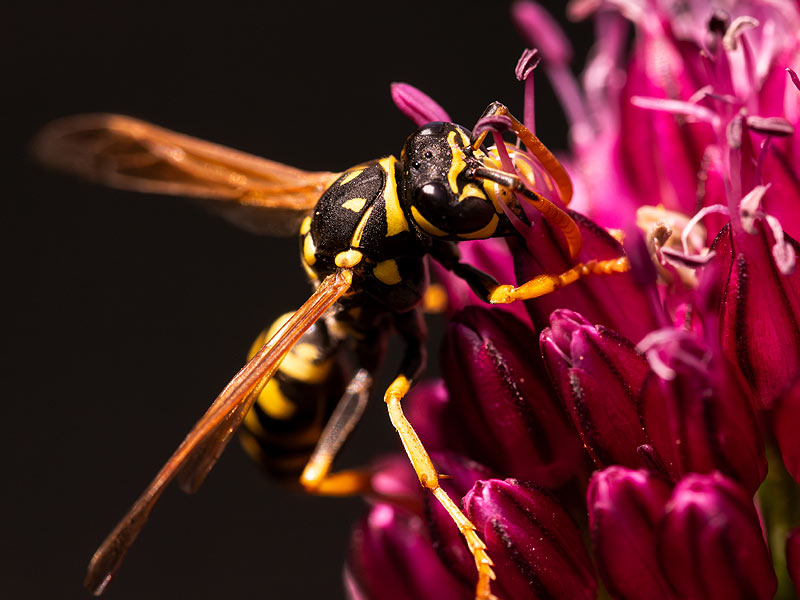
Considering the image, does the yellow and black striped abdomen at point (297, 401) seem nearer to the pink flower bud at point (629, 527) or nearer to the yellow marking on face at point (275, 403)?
the yellow marking on face at point (275, 403)

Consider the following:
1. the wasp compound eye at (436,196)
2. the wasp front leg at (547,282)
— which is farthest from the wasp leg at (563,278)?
the wasp compound eye at (436,196)

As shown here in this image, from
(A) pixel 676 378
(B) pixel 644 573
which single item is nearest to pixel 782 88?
(A) pixel 676 378

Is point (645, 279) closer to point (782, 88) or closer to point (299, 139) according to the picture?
point (782, 88)

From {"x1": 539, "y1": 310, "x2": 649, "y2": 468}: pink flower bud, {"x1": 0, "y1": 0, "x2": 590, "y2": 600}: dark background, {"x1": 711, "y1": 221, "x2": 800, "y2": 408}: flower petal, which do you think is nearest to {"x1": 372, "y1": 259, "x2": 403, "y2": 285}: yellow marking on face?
{"x1": 539, "y1": 310, "x2": 649, "y2": 468}: pink flower bud

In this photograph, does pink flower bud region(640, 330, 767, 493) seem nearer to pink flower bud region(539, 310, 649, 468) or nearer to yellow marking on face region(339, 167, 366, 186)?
pink flower bud region(539, 310, 649, 468)

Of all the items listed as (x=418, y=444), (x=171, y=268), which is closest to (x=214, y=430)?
(x=418, y=444)

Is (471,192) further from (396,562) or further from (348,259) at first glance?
(396,562)
